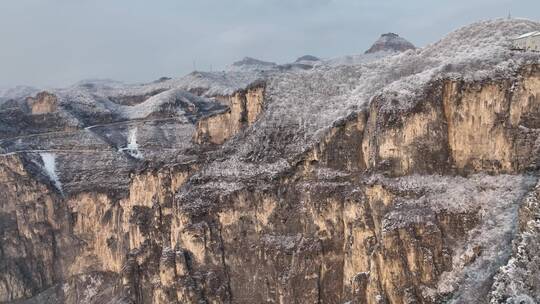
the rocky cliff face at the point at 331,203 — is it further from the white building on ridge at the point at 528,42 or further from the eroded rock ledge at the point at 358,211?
the white building on ridge at the point at 528,42

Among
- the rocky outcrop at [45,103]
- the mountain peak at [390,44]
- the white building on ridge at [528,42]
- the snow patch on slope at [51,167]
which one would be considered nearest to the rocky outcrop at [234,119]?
the white building on ridge at [528,42]

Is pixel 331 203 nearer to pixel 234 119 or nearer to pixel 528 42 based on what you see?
pixel 234 119

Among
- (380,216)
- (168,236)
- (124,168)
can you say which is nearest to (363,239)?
(380,216)

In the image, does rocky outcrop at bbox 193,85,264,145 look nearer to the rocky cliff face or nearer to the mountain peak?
the rocky cliff face

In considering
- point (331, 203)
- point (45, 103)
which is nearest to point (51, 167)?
point (45, 103)

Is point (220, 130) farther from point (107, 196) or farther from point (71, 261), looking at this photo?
point (71, 261)

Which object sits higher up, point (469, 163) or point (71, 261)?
point (469, 163)
